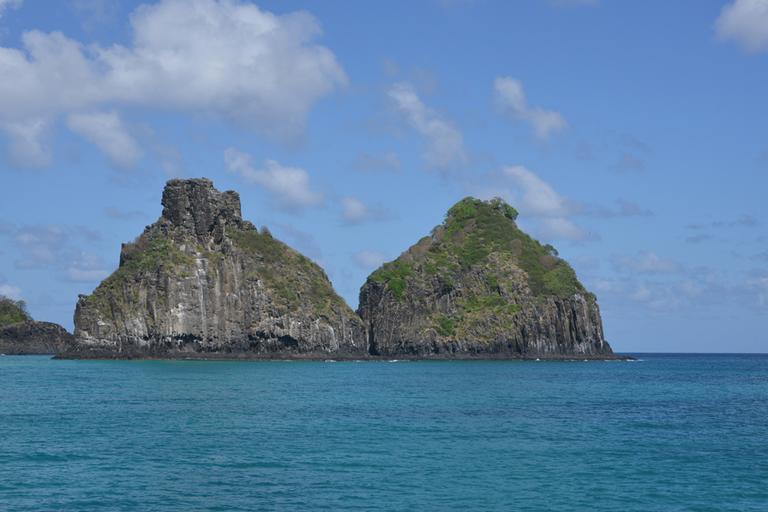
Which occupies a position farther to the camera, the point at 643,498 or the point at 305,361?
the point at 305,361

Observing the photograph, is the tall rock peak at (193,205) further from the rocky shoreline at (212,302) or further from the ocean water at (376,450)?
the ocean water at (376,450)

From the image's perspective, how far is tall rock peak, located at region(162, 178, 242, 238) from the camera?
190 metres

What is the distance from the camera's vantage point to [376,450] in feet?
168

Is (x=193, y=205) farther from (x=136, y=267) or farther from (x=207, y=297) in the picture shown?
(x=207, y=297)

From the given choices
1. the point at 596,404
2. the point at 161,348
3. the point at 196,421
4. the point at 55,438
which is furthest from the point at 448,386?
the point at 161,348

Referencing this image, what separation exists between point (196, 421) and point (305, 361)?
115 m

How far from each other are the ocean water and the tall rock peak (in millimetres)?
96207

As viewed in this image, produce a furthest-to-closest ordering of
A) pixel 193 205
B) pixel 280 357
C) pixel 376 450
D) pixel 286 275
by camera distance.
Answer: pixel 286 275, pixel 193 205, pixel 280 357, pixel 376 450

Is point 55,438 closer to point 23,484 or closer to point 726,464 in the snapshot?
point 23,484

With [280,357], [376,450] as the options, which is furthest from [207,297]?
[376,450]

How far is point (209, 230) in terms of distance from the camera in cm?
19175

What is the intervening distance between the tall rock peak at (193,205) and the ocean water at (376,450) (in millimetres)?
96207

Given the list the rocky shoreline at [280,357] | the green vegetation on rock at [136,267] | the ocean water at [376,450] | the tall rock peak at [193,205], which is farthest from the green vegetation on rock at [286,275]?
the ocean water at [376,450]

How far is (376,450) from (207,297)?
5401 inches
